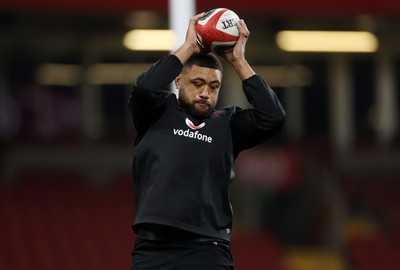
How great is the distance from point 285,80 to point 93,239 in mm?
6410

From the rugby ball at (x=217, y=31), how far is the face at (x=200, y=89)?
0.37 ft

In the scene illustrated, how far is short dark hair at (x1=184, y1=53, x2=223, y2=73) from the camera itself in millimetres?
4895

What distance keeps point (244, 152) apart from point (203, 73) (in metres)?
10.3

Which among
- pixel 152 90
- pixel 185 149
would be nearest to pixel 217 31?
pixel 152 90

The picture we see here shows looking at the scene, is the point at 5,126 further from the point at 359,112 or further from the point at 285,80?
the point at 359,112

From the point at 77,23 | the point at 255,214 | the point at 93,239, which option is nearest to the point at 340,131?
the point at 255,214

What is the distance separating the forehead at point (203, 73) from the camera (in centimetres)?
485

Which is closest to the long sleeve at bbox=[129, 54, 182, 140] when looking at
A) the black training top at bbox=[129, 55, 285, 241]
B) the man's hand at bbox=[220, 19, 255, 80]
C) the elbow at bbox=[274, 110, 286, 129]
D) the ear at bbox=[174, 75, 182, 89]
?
the black training top at bbox=[129, 55, 285, 241]

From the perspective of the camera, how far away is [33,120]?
16.6 m

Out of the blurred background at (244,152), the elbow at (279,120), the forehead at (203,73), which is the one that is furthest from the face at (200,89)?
the blurred background at (244,152)

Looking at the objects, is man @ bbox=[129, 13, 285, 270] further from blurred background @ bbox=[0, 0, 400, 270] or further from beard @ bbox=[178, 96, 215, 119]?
blurred background @ bbox=[0, 0, 400, 270]

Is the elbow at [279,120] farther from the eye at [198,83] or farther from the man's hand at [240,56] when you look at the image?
the eye at [198,83]

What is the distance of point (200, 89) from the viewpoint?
4.86 metres

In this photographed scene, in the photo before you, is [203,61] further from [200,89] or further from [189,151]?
[189,151]
